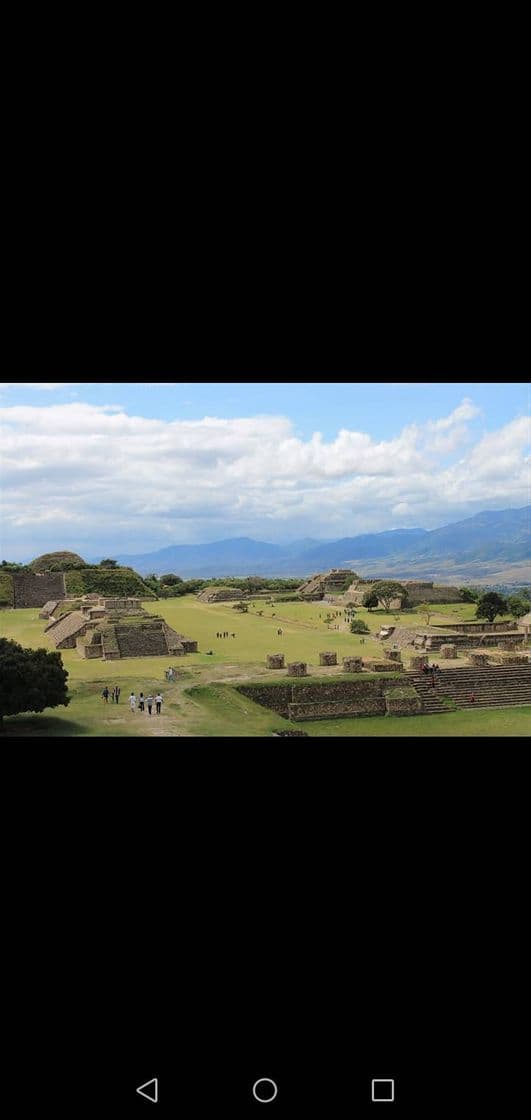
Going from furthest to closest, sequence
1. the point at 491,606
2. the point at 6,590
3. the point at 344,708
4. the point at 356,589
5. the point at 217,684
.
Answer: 1. the point at 356,589
2. the point at 491,606
3. the point at 6,590
4. the point at 344,708
5. the point at 217,684

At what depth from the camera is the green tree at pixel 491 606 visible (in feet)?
55.9

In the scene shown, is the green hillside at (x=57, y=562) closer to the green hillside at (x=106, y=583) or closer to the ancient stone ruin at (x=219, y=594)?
the green hillside at (x=106, y=583)

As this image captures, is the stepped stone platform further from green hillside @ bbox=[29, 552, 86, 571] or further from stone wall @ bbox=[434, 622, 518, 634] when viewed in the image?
green hillside @ bbox=[29, 552, 86, 571]

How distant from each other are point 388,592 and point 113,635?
30.6 feet

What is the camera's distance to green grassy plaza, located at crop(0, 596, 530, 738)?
377 inches

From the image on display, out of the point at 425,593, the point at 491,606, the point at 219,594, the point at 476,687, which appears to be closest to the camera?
the point at 476,687

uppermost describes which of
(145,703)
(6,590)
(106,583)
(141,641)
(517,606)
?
(106,583)

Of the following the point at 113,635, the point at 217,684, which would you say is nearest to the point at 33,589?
the point at 113,635

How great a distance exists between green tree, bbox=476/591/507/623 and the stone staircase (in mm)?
3868

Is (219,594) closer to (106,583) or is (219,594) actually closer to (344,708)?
(106,583)

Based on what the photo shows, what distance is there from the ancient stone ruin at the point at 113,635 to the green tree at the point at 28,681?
11.2 ft

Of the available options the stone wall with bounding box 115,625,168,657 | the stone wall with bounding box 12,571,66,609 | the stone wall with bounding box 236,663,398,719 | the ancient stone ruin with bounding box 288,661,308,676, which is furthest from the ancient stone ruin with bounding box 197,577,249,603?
the stone wall with bounding box 236,663,398,719

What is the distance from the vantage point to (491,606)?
17.1 meters
